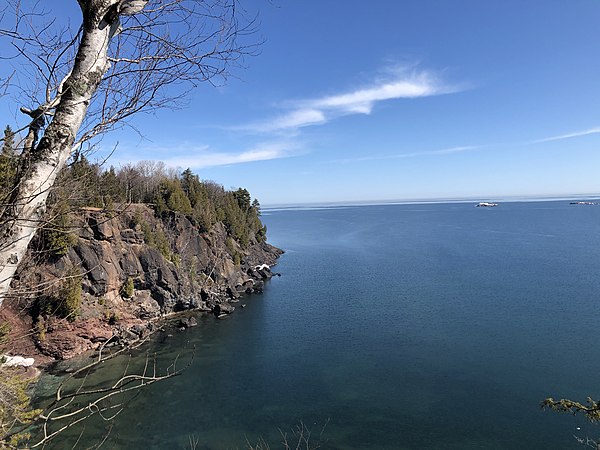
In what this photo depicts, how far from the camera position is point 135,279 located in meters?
40.2

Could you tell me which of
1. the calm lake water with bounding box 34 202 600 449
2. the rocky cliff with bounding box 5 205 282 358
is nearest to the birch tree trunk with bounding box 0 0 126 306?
the rocky cliff with bounding box 5 205 282 358

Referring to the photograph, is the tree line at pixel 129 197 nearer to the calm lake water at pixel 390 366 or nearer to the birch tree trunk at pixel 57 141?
the birch tree trunk at pixel 57 141

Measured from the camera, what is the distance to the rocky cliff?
98.7 ft

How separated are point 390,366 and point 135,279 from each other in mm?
28669

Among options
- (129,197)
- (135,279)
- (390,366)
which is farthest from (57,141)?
(135,279)

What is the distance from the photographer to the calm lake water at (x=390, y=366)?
20.3 metres

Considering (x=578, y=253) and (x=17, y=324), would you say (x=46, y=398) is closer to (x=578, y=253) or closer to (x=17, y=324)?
(x=17, y=324)

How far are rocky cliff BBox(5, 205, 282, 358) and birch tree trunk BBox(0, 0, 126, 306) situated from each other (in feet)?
65.2

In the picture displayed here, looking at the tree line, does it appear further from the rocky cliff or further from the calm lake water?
the calm lake water

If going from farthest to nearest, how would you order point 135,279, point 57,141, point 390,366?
point 135,279 → point 390,366 → point 57,141

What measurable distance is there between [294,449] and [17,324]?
23418 millimetres

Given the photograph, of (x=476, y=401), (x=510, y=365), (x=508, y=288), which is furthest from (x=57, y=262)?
(x=508, y=288)

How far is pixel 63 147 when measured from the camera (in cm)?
253

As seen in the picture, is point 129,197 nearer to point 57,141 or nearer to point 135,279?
point 57,141
